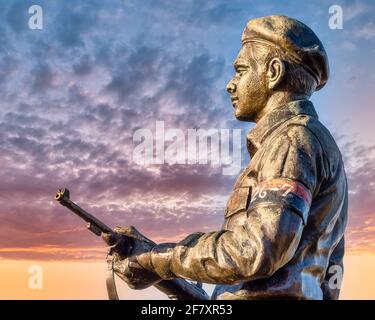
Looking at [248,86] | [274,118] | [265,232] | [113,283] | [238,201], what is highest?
[248,86]

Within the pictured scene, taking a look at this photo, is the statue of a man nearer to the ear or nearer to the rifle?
the ear

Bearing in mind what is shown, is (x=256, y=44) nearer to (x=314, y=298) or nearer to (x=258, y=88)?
(x=258, y=88)

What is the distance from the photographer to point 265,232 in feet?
17.4

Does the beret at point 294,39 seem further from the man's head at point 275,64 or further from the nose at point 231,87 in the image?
the nose at point 231,87

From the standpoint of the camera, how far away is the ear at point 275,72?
6.53 meters

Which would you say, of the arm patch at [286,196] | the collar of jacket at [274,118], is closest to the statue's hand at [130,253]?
the arm patch at [286,196]

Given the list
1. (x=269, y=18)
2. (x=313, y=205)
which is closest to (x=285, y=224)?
(x=313, y=205)

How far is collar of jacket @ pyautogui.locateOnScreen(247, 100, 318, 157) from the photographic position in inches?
250

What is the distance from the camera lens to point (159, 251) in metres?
5.98

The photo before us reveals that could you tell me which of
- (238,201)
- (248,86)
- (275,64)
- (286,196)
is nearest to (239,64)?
(248,86)

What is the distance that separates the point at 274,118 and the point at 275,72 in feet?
1.51

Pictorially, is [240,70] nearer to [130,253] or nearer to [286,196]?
[286,196]

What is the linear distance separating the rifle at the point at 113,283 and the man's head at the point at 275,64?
5.55 feet
